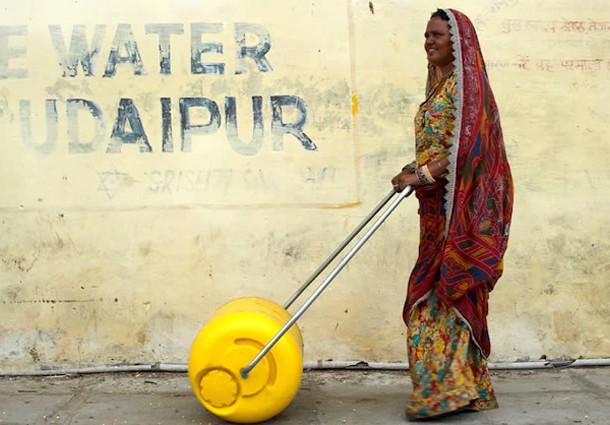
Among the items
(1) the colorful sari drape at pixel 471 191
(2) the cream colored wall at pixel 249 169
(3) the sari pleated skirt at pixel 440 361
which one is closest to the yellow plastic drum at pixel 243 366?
(3) the sari pleated skirt at pixel 440 361

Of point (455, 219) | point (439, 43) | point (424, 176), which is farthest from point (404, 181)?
point (439, 43)

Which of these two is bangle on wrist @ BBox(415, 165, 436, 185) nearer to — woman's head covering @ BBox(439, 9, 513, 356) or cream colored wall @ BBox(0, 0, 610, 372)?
woman's head covering @ BBox(439, 9, 513, 356)

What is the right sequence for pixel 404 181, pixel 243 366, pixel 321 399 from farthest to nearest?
pixel 321 399
pixel 404 181
pixel 243 366

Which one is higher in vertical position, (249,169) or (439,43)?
(439,43)

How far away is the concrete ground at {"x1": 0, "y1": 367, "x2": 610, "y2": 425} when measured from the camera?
432 cm

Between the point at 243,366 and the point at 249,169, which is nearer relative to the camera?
the point at 243,366

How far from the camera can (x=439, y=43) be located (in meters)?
4.08

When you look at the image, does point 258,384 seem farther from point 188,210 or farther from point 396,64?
point 396,64

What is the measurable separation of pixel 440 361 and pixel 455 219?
2.12 ft

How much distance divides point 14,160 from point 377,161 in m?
1.95

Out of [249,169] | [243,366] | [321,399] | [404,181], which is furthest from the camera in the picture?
[249,169]

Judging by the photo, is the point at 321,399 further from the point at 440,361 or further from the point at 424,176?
the point at 424,176

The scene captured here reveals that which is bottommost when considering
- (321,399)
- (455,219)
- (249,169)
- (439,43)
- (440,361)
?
(321,399)

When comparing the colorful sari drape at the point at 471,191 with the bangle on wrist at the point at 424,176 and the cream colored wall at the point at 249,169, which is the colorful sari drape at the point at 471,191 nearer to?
the bangle on wrist at the point at 424,176
